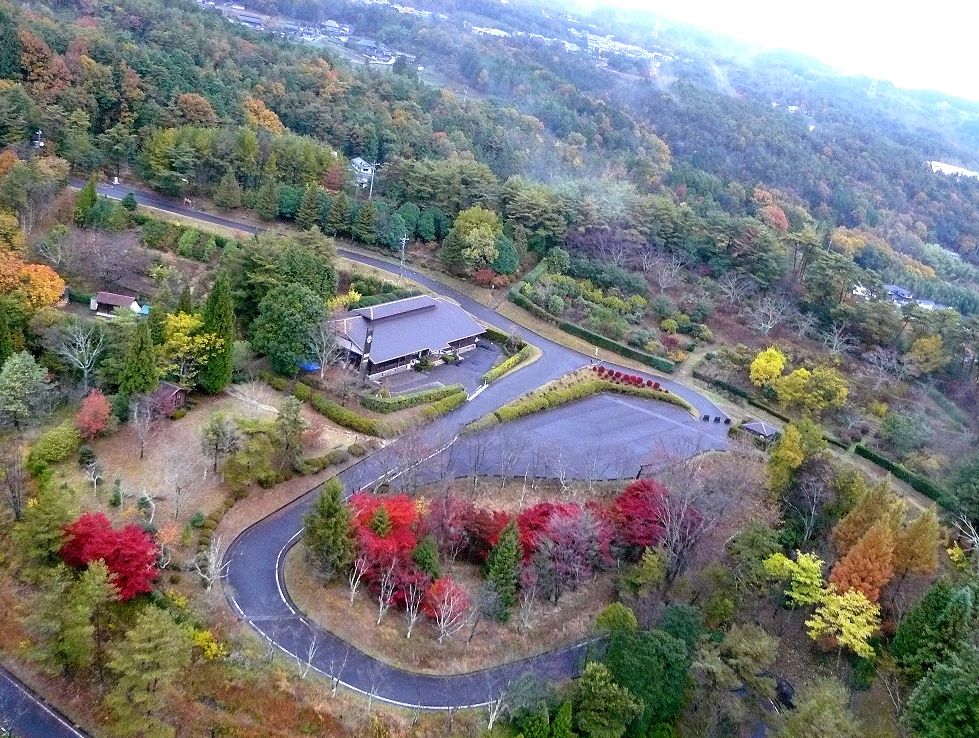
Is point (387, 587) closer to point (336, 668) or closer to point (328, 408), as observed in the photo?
point (336, 668)

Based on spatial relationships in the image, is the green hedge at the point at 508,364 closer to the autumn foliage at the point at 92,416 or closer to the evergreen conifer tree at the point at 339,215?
the evergreen conifer tree at the point at 339,215

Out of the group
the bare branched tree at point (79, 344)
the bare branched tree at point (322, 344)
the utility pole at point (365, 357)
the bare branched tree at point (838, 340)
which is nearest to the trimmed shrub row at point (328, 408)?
the bare branched tree at point (322, 344)

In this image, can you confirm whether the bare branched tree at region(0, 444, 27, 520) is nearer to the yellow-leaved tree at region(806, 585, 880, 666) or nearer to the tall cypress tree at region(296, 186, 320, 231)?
the tall cypress tree at region(296, 186, 320, 231)

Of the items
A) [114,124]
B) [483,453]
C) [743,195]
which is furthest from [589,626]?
[743,195]

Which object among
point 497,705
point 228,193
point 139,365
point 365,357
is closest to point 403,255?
point 228,193

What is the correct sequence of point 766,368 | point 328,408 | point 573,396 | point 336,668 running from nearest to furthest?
point 336,668 → point 328,408 → point 573,396 → point 766,368

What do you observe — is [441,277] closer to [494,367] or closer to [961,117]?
[494,367]

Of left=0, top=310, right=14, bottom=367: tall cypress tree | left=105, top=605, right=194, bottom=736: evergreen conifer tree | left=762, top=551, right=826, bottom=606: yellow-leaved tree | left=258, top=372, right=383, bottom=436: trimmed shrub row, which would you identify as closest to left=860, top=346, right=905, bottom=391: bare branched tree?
left=762, top=551, right=826, bottom=606: yellow-leaved tree
